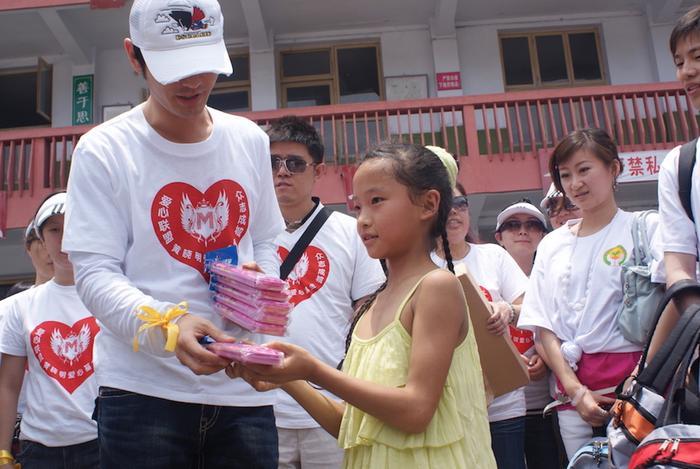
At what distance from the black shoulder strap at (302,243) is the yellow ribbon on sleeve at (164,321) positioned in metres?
1.02

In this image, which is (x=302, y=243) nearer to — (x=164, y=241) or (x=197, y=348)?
(x=164, y=241)

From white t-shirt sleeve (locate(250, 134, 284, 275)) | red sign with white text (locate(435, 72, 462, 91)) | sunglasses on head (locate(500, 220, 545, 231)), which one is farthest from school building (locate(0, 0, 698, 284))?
white t-shirt sleeve (locate(250, 134, 284, 275))

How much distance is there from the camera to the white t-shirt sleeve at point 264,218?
170 cm

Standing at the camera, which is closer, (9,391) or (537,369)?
(9,391)

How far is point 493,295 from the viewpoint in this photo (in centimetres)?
285

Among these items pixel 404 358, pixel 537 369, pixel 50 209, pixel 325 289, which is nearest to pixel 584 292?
pixel 537 369

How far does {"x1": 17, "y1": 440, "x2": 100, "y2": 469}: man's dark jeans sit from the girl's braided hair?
1.29 m

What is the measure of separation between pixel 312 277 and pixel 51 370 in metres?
1.04

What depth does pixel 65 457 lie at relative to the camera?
238 centimetres

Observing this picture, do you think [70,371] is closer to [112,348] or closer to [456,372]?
[112,348]

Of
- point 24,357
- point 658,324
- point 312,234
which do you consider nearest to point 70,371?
point 24,357

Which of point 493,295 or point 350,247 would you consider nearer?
point 350,247

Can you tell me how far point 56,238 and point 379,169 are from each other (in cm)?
159

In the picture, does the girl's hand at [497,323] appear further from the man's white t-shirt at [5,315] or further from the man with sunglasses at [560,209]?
the man's white t-shirt at [5,315]
